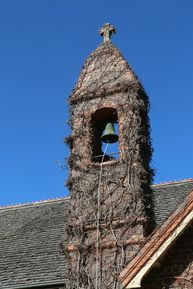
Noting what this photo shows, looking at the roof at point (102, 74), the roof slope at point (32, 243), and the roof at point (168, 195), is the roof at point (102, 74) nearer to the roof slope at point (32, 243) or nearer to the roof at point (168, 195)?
the roof slope at point (32, 243)

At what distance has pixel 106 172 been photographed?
35.4 feet

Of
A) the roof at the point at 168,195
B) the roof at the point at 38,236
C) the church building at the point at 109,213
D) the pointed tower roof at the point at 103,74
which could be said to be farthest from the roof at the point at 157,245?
the roof at the point at 168,195

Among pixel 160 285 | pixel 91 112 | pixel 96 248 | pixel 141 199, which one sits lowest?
pixel 160 285

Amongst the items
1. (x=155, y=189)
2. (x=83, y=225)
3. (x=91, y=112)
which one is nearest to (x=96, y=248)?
(x=83, y=225)

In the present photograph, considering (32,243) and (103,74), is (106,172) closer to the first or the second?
(103,74)

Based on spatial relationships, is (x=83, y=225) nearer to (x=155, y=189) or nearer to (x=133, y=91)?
(x=133, y=91)

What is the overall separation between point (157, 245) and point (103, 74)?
15.2 feet

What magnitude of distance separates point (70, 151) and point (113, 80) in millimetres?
1897

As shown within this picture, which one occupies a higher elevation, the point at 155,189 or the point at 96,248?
the point at 155,189

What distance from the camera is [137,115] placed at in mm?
11242

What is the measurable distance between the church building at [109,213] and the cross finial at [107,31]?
0.10 ft

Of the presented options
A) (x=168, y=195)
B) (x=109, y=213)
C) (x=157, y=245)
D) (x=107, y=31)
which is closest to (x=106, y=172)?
(x=109, y=213)

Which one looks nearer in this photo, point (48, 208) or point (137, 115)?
point (137, 115)

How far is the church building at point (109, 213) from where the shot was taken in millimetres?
9125
